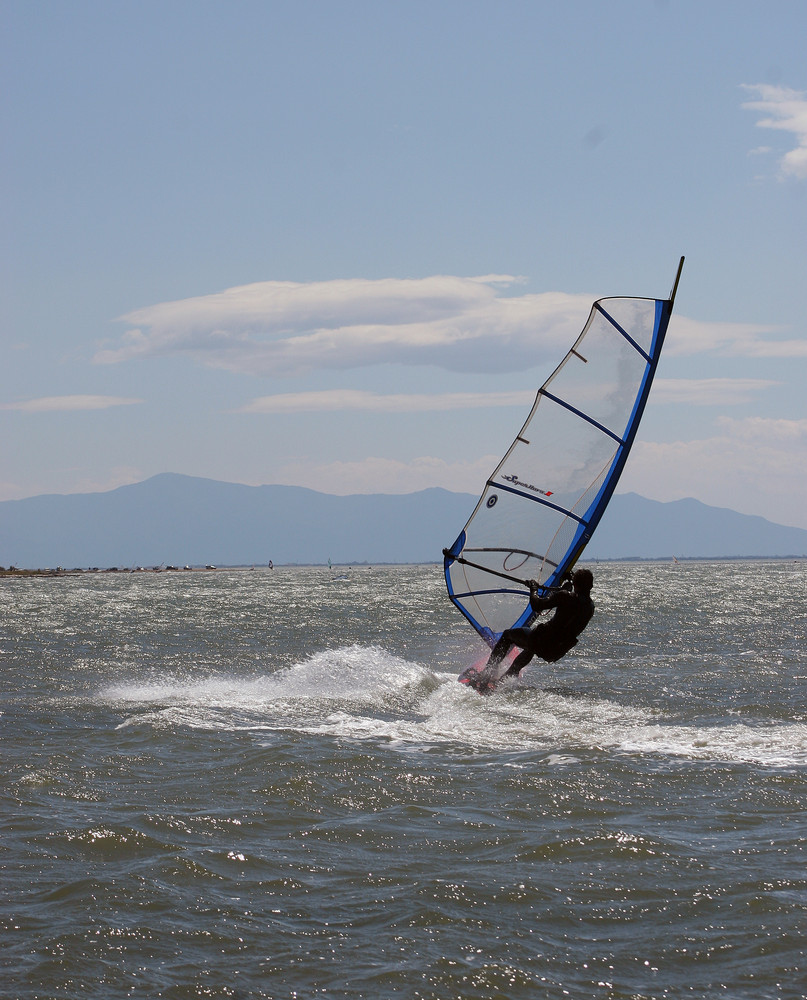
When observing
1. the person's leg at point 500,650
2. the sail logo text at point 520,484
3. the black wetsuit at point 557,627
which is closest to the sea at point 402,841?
the person's leg at point 500,650

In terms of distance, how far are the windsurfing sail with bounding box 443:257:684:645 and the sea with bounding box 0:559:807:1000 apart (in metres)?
1.46

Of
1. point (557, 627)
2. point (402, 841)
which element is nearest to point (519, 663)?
point (557, 627)

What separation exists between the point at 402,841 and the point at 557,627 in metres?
4.83

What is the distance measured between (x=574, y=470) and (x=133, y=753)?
556 centimetres

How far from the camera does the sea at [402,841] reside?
12.5 feet

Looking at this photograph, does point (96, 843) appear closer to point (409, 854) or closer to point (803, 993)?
point (409, 854)

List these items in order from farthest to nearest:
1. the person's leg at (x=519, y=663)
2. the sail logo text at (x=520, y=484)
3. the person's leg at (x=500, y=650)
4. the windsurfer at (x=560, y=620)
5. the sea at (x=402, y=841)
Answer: the person's leg at (x=500, y=650) < the sail logo text at (x=520, y=484) < the person's leg at (x=519, y=663) < the windsurfer at (x=560, y=620) < the sea at (x=402, y=841)

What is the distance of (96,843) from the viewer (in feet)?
17.4

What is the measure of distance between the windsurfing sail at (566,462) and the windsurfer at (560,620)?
0.80 meters

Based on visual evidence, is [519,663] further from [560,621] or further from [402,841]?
[402,841]

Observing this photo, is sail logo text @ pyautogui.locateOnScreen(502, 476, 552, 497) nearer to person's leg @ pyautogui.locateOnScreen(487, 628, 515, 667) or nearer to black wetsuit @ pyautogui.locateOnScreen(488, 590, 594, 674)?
black wetsuit @ pyautogui.locateOnScreen(488, 590, 594, 674)

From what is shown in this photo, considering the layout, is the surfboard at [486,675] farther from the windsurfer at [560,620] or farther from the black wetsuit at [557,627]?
the windsurfer at [560,620]

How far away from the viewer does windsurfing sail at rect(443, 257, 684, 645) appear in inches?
425

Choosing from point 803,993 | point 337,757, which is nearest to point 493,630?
point 337,757
